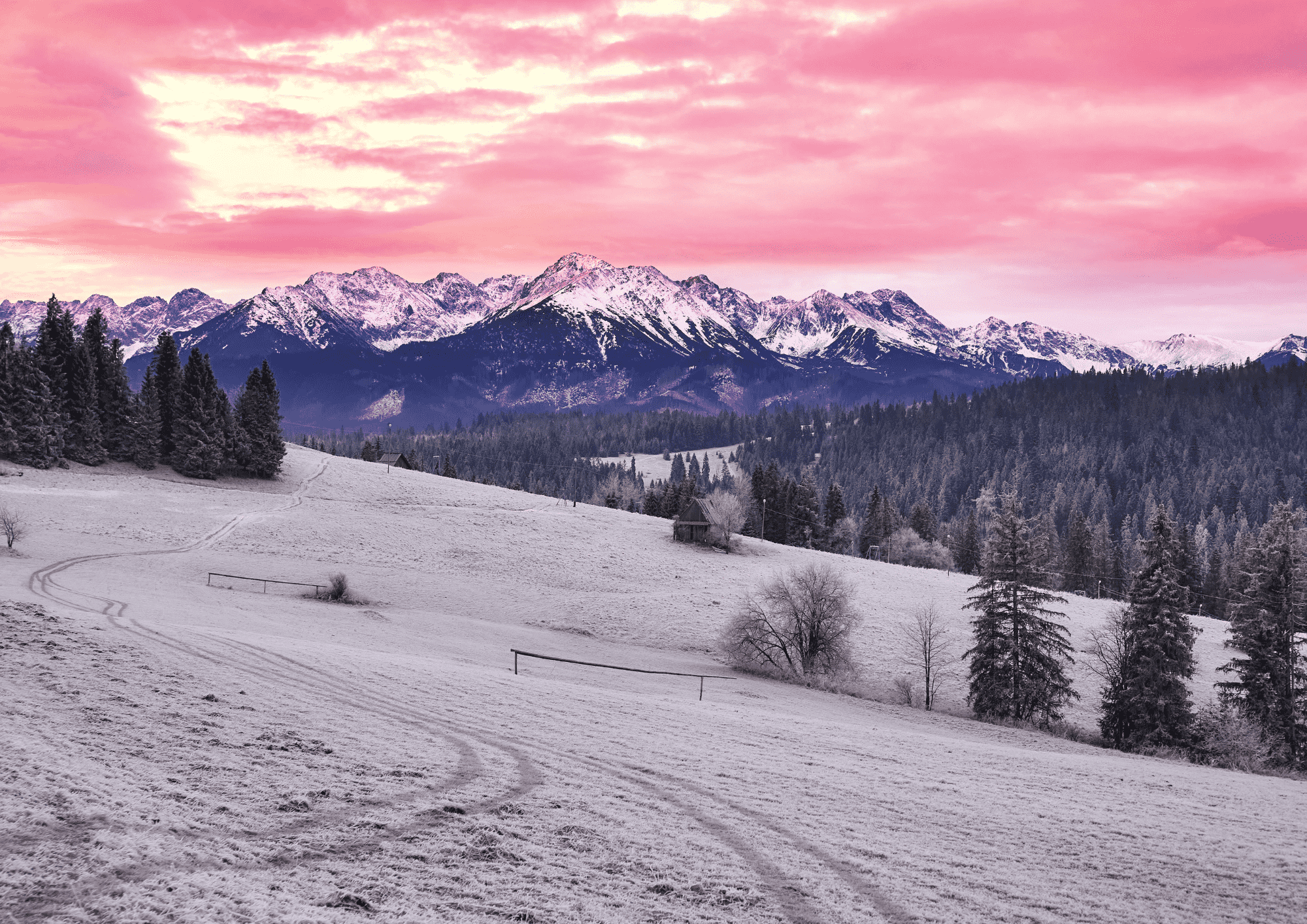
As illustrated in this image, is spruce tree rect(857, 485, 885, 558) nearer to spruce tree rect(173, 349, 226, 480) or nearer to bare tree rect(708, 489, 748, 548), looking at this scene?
bare tree rect(708, 489, 748, 548)

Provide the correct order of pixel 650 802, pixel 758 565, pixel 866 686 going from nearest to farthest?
1. pixel 650 802
2. pixel 866 686
3. pixel 758 565

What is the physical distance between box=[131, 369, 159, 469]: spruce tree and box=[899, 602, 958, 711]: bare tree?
7589 centimetres

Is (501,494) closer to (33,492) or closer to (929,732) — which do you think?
(33,492)

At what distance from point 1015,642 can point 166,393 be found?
281 feet

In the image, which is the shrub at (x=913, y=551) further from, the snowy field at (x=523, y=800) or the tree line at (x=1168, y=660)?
the snowy field at (x=523, y=800)

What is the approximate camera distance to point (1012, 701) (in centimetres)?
3994

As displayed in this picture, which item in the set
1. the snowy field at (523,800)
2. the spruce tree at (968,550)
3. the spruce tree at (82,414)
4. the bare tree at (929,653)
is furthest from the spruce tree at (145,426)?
the spruce tree at (968,550)

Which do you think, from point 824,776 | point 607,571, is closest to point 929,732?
point 824,776

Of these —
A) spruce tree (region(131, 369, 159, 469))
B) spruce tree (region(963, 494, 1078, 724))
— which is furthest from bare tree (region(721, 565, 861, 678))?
spruce tree (region(131, 369, 159, 469))

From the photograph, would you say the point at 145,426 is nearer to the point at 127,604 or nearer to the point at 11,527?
the point at 11,527

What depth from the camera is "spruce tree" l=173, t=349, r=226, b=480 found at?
8081 cm

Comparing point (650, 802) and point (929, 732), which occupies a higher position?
point (650, 802)

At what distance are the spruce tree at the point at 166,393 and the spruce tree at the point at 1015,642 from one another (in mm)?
81558

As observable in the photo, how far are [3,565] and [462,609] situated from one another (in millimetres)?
23883
